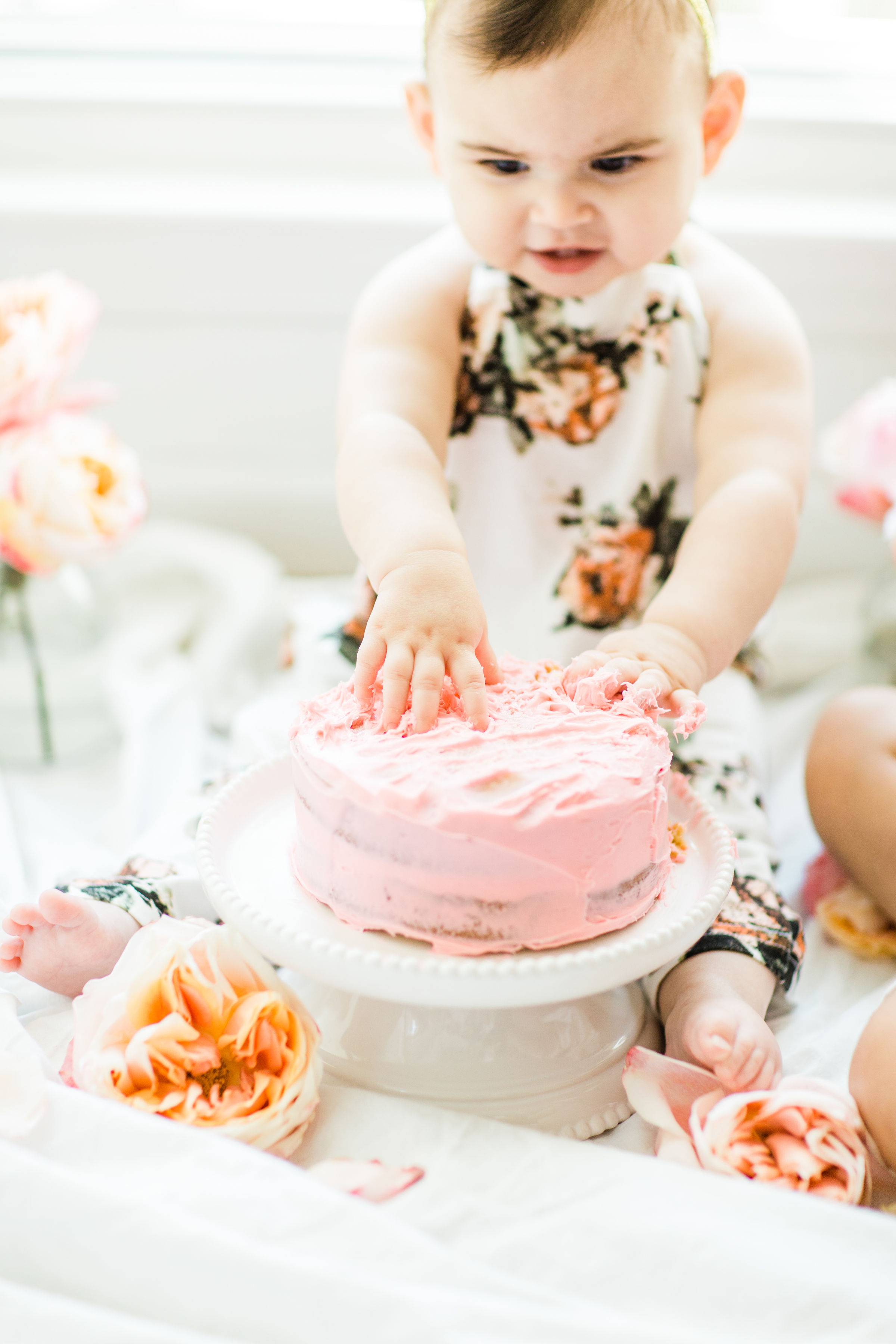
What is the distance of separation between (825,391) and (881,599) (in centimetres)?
29

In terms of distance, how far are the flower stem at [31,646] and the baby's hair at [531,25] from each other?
64cm

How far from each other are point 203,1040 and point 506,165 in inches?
24.4

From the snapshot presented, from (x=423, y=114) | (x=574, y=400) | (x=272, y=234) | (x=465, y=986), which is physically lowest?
(x=465, y=986)

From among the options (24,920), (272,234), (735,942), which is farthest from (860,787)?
(272,234)

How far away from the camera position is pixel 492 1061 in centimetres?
72

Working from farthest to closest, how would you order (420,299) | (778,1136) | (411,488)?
(420,299) < (411,488) < (778,1136)

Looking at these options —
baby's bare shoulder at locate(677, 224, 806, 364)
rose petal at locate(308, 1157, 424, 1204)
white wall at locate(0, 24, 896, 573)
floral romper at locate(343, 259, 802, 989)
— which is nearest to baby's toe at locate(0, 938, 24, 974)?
rose petal at locate(308, 1157, 424, 1204)

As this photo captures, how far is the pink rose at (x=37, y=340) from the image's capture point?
3.53 ft

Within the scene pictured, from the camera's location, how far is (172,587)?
4.60ft

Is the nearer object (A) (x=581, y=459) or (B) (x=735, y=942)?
(B) (x=735, y=942)

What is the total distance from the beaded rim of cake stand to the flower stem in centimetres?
49

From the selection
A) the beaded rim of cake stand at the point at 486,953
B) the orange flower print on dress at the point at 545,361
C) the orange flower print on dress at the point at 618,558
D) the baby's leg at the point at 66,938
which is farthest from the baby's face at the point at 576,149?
→ the baby's leg at the point at 66,938

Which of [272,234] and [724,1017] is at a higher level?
[272,234]

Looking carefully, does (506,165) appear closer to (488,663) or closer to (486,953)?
(488,663)
